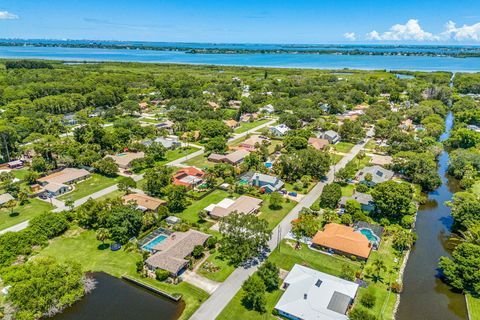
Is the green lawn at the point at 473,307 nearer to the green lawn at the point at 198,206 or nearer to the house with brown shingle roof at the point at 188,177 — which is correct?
the green lawn at the point at 198,206

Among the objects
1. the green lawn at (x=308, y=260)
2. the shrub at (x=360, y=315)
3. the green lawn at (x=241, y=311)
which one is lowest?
the green lawn at (x=241, y=311)

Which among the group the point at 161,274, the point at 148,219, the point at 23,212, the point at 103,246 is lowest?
the point at 103,246

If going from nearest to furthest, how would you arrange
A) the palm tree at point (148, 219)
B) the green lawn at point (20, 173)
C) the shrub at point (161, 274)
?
the shrub at point (161, 274)
the palm tree at point (148, 219)
the green lawn at point (20, 173)

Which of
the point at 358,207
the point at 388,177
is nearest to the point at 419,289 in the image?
the point at 358,207

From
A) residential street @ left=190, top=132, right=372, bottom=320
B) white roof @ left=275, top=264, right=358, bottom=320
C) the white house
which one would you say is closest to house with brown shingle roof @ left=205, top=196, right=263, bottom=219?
residential street @ left=190, top=132, right=372, bottom=320

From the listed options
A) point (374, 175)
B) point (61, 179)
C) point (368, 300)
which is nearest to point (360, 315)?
point (368, 300)

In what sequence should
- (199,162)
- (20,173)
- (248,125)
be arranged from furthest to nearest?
(248,125) → (199,162) → (20,173)

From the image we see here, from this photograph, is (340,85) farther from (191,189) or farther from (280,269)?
(280,269)

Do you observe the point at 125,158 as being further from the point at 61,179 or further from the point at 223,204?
the point at 223,204

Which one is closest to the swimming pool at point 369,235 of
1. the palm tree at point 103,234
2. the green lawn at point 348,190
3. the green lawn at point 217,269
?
the green lawn at point 348,190
